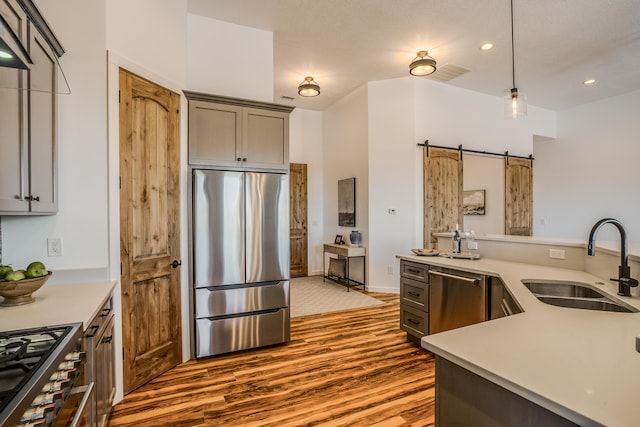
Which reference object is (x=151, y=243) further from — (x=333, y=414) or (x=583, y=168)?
(x=583, y=168)

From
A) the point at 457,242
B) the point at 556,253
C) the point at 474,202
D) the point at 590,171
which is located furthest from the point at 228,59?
the point at 590,171

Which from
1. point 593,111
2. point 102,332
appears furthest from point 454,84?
point 102,332

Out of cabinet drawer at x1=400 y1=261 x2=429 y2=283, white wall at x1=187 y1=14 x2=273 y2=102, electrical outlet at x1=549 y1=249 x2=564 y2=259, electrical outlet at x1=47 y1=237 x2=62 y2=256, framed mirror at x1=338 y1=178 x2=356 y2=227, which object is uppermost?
white wall at x1=187 y1=14 x2=273 y2=102

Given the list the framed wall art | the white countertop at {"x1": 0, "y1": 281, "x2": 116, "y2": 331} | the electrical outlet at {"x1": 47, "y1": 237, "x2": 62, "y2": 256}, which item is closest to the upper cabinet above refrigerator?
the electrical outlet at {"x1": 47, "y1": 237, "x2": 62, "y2": 256}

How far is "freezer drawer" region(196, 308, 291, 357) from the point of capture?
111 inches

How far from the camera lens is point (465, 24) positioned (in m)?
3.66

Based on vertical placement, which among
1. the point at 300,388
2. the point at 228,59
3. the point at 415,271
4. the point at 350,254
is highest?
the point at 228,59

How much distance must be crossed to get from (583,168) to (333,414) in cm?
711

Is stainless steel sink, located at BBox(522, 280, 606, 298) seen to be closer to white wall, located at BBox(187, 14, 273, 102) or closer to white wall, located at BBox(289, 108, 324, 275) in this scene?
white wall, located at BBox(187, 14, 273, 102)

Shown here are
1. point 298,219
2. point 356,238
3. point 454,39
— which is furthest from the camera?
point 298,219

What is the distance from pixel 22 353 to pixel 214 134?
7.23 feet

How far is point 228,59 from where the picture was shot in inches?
137

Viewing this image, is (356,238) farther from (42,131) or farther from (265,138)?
(42,131)

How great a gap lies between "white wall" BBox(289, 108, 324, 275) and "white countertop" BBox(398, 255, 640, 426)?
5263 mm
